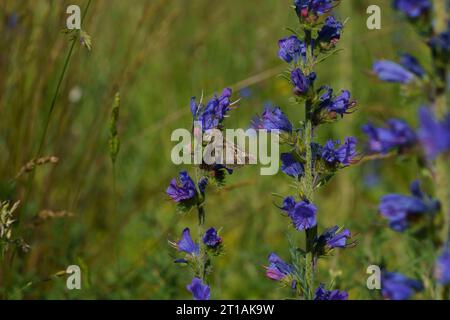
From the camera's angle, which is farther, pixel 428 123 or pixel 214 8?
pixel 214 8

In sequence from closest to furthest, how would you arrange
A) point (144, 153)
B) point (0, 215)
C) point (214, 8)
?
point (0, 215), point (144, 153), point (214, 8)

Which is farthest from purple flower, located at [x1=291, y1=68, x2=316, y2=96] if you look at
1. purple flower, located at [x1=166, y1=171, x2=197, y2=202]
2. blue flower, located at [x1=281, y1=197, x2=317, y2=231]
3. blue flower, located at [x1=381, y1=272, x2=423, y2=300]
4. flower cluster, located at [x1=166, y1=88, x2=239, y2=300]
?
blue flower, located at [x1=381, y1=272, x2=423, y2=300]

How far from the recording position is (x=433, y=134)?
6.09 feet

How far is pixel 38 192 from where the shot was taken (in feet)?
16.2

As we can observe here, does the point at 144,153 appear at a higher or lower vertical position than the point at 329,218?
higher

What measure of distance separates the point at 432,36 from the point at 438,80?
13cm

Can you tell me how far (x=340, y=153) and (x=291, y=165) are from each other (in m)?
0.17

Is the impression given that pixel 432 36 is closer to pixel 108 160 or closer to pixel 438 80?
pixel 438 80

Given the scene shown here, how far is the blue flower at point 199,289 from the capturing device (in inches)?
96.5

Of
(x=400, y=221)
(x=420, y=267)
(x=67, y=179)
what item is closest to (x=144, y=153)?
(x=67, y=179)

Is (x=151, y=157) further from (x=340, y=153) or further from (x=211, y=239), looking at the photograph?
(x=340, y=153)

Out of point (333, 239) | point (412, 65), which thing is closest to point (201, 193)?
point (333, 239)

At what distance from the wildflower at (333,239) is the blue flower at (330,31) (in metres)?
0.65
